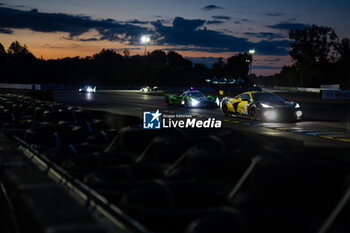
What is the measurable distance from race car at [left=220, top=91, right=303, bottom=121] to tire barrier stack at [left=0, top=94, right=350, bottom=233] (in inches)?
514

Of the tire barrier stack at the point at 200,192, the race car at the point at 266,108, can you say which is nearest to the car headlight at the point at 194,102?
the race car at the point at 266,108

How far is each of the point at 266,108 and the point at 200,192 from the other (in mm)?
14698

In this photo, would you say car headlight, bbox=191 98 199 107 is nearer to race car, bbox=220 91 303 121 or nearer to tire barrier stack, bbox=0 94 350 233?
race car, bbox=220 91 303 121

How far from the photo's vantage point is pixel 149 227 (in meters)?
3.24

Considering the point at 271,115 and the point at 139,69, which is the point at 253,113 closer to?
the point at 271,115

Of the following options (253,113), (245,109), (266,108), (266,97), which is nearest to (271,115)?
(266,108)

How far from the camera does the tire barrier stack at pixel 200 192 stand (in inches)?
112

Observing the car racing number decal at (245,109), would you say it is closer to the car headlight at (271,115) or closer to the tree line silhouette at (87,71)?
the car headlight at (271,115)

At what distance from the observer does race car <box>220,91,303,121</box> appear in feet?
58.9

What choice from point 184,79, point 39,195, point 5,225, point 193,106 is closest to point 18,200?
point 39,195

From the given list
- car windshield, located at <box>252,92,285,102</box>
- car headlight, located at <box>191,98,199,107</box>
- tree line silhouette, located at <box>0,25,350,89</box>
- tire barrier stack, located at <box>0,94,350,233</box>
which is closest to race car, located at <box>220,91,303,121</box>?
car windshield, located at <box>252,92,285,102</box>

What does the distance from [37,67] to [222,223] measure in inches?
5427

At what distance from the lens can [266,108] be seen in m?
18.1

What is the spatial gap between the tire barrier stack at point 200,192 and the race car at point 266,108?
13.1 meters
